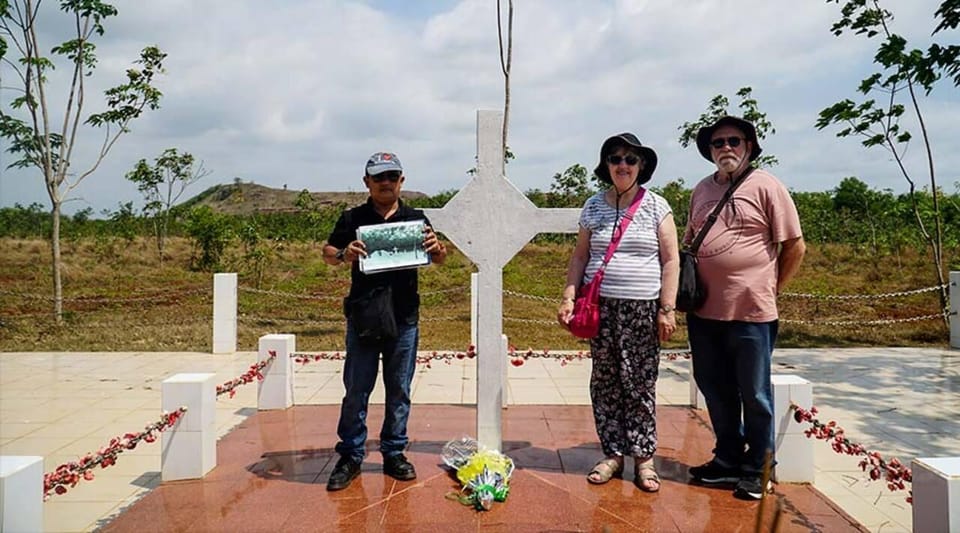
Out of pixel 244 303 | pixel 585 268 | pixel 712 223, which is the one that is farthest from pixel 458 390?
pixel 244 303

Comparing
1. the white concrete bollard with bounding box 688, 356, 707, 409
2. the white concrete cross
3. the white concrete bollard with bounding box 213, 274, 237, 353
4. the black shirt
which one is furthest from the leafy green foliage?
the white concrete cross

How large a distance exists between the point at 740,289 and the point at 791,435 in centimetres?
86

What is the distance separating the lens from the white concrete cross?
11.0ft

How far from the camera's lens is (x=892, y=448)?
158 inches

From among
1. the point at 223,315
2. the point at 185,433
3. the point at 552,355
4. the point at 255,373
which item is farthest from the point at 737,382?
the point at 223,315

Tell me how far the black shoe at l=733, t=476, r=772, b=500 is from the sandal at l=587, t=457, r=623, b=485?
0.55 meters

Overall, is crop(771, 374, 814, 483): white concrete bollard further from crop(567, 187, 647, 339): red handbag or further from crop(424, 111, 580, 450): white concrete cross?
crop(424, 111, 580, 450): white concrete cross

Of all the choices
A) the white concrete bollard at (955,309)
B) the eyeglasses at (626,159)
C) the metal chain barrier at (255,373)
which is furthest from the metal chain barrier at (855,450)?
the white concrete bollard at (955,309)

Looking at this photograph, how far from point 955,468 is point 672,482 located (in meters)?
1.37

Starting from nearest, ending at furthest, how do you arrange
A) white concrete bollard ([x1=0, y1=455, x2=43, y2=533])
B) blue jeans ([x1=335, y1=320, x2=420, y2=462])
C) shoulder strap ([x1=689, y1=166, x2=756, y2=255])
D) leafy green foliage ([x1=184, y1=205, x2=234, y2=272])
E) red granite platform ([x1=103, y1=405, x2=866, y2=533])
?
1. white concrete bollard ([x1=0, y1=455, x2=43, y2=533])
2. red granite platform ([x1=103, y1=405, x2=866, y2=533])
3. shoulder strap ([x1=689, y1=166, x2=756, y2=255])
4. blue jeans ([x1=335, y1=320, x2=420, y2=462])
5. leafy green foliage ([x1=184, y1=205, x2=234, y2=272])

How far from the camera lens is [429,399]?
5297 millimetres

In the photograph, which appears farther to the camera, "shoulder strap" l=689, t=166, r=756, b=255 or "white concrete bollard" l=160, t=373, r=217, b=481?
"white concrete bollard" l=160, t=373, r=217, b=481

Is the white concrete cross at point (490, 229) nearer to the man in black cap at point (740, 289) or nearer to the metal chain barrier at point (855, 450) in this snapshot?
the man in black cap at point (740, 289)

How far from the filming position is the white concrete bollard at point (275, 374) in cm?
472
